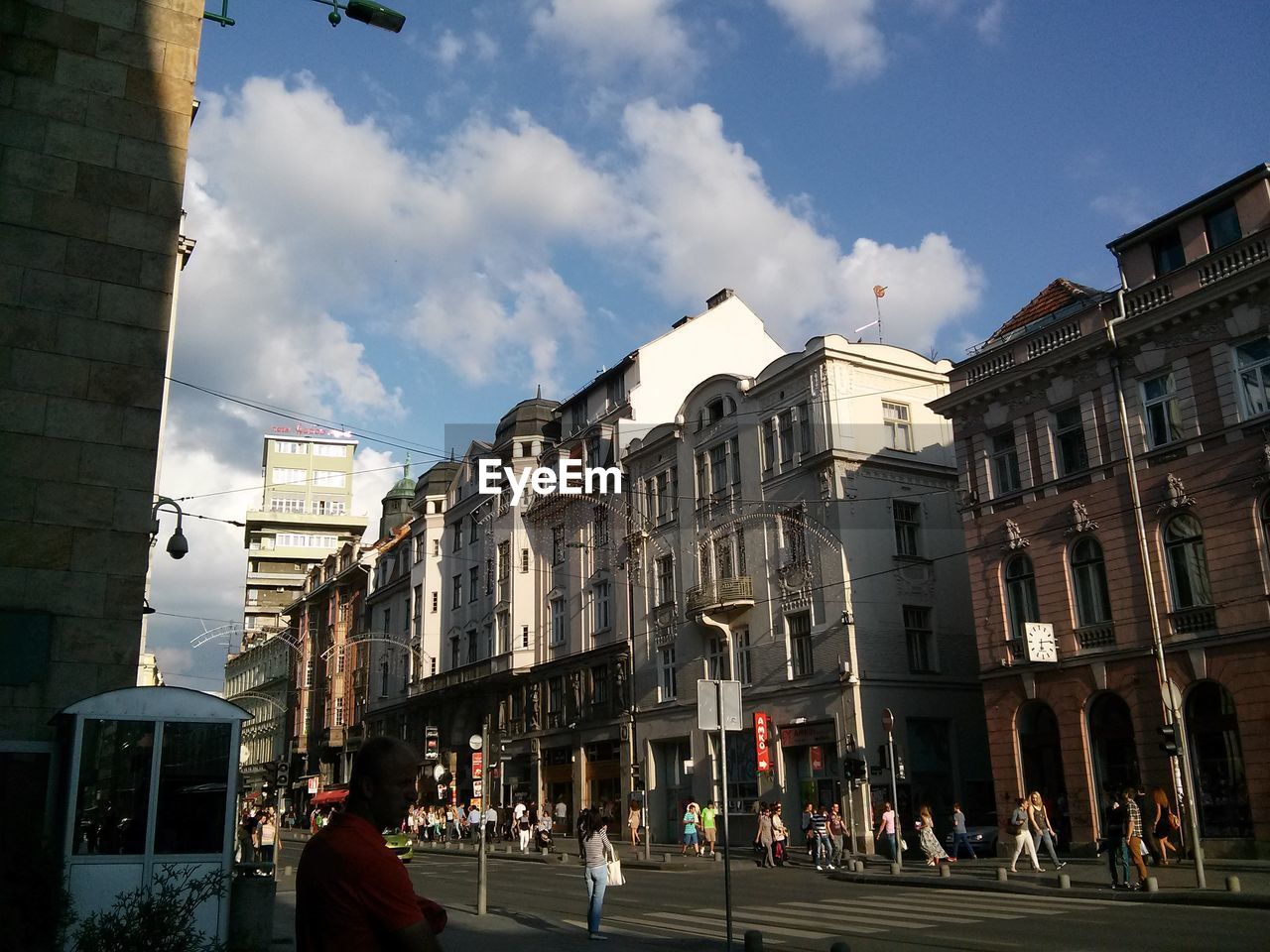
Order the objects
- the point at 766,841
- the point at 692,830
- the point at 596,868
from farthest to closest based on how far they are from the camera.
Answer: the point at 692,830
the point at 766,841
the point at 596,868

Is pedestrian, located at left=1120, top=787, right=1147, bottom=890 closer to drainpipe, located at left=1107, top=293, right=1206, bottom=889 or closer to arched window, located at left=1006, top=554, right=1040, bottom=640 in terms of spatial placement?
drainpipe, located at left=1107, top=293, right=1206, bottom=889

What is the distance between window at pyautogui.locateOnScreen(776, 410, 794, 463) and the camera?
40969 mm

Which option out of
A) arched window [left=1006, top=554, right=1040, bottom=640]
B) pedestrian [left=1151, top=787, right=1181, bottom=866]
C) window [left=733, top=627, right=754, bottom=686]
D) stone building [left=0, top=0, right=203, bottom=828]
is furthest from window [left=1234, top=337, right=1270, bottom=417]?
stone building [left=0, top=0, right=203, bottom=828]

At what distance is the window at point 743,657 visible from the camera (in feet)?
137

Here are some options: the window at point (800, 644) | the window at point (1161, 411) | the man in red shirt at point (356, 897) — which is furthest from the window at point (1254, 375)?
the man in red shirt at point (356, 897)

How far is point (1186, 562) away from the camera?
92.0 feet

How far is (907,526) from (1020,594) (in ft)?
26.4

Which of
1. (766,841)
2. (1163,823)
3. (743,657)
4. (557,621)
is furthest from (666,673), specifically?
(1163,823)

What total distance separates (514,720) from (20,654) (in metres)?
45.3

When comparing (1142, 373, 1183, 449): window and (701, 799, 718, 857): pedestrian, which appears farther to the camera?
(701, 799, 718, 857): pedestrian

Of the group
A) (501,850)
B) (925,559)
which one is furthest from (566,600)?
(925,559)

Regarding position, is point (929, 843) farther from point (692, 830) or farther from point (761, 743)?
point (692, 830)

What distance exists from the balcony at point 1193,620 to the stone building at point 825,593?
35.5 feet

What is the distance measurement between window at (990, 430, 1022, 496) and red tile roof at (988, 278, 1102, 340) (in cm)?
347
